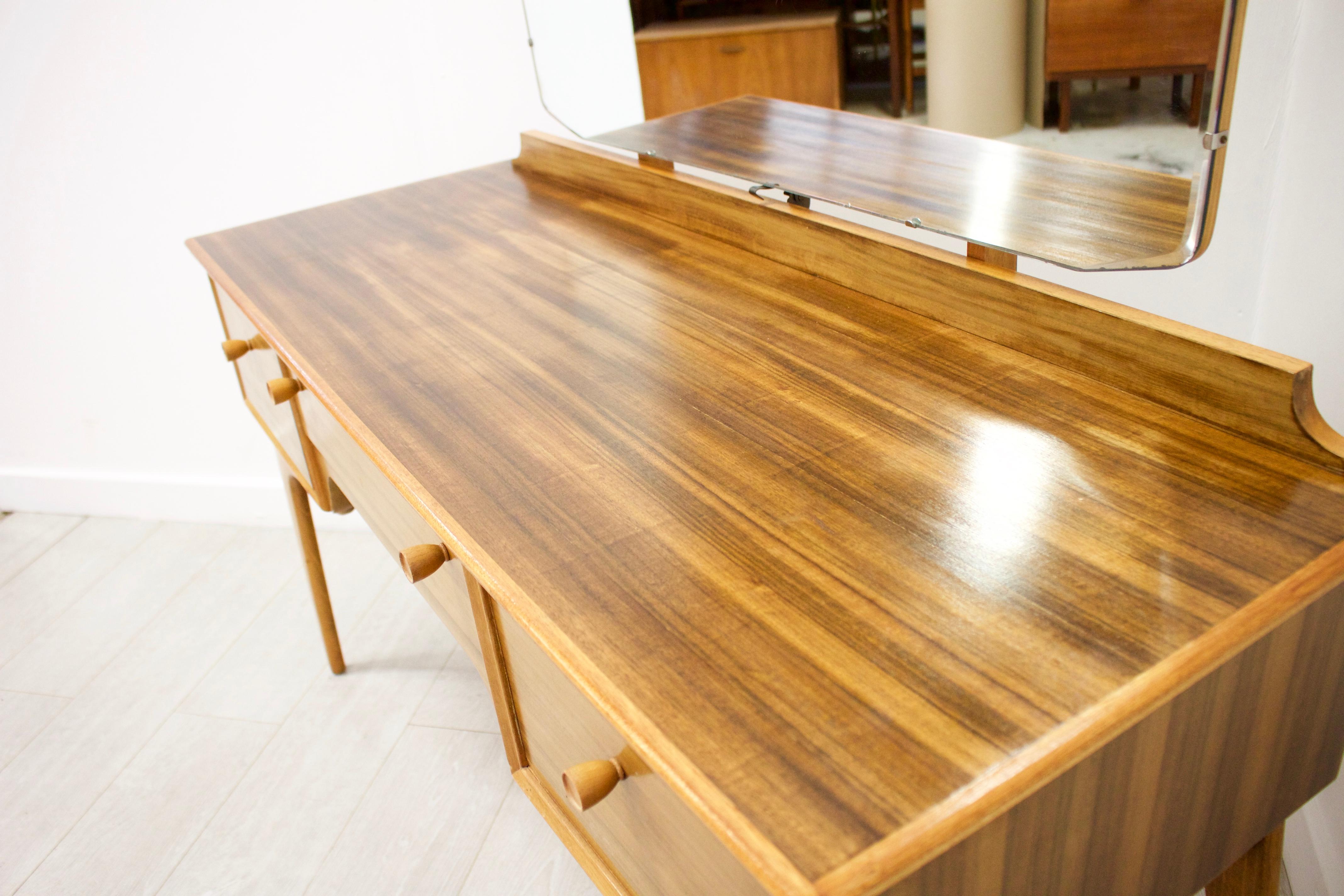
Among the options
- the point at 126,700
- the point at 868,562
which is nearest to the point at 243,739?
the point at 126,700

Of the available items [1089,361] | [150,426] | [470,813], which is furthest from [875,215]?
[150,426]

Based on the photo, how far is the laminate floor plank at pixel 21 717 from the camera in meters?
1.76

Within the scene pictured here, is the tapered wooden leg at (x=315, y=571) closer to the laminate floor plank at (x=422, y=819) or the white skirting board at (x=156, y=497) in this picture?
the laminate floor plank at (x=422, y=819)

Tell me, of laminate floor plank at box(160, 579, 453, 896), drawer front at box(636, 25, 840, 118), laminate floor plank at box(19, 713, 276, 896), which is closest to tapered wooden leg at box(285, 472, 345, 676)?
laminate floor plank at box(160, 579, 453, 896)

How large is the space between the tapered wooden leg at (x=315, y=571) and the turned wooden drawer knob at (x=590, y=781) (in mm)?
1138

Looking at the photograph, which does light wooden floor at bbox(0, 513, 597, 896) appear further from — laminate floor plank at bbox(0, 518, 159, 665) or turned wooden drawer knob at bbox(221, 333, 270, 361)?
turned wooden drawer knob at bbox(221, 333, 270, 361)

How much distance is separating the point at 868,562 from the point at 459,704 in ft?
4.22

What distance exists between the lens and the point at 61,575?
7.43ft

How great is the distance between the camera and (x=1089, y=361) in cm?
79

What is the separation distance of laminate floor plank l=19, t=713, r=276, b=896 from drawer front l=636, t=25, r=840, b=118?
50.0 inches

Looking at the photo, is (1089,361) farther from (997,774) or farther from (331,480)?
(331,480)

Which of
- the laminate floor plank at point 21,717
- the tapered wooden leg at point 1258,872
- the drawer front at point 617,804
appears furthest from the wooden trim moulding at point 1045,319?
the laminate floor plank at point 21,717

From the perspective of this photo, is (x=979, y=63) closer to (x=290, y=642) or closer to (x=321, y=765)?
(x=321, y=765)

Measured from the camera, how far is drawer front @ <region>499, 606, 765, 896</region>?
558 mm
